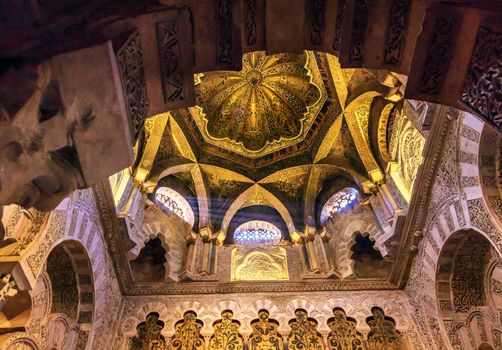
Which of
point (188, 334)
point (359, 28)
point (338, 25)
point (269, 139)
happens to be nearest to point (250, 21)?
point (338, 25)

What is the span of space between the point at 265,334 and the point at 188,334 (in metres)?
1.45

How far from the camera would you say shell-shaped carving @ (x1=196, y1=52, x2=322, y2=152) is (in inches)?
385

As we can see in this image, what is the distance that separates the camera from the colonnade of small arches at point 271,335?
6.61 meters

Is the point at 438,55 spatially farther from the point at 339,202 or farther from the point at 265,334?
the point at 339,202

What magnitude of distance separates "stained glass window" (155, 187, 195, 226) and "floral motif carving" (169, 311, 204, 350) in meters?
2.50

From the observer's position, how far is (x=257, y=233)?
934 cm

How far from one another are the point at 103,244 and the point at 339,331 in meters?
4.68

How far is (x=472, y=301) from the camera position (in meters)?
6.12

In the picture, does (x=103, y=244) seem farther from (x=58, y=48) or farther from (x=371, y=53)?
(x=371, y=53)

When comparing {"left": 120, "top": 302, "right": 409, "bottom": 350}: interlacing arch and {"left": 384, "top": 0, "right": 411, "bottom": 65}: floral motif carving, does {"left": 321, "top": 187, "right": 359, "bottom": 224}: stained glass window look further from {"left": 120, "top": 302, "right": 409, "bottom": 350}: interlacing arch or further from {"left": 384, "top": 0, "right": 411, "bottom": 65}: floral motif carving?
{"left": 384, "top": 0, "right": 411, "bottom": 65}: floral motif carving

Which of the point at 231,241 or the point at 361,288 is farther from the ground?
the point at 231,241

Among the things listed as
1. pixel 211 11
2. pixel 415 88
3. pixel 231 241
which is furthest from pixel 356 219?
pixel 211 11

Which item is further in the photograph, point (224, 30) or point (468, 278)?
point (468, 278)

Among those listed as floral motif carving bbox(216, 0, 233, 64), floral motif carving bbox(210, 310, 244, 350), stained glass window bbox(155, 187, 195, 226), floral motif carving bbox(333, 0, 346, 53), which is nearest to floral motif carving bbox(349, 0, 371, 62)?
floral motif carving bbox(333, 0, 346, 53)
